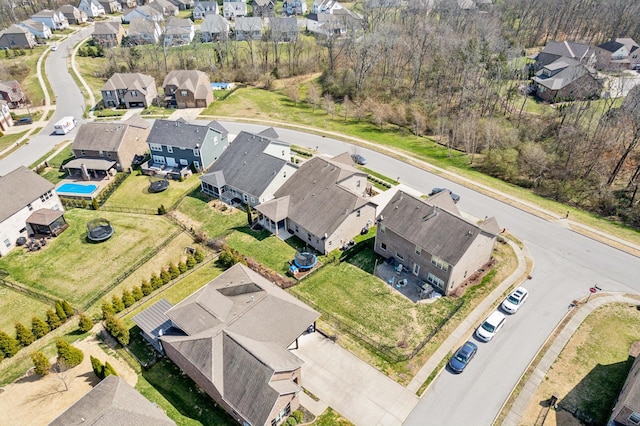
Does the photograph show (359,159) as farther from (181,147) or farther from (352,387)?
(352,387)

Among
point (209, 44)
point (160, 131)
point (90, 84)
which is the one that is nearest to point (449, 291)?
point (160, 131)

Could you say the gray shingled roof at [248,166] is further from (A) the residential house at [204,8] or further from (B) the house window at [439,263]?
(A) the residential house at [204,8]

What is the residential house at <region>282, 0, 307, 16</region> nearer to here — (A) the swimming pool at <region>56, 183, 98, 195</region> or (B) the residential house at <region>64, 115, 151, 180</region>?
(B) the residential house at <region>64, 115, 151, 180</region>

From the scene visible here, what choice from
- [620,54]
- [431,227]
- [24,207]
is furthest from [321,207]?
[620,54]

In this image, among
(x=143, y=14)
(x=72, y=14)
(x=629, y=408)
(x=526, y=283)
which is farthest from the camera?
(x=72, y=14)

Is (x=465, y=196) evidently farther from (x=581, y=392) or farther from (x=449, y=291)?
(x=581, y=392)

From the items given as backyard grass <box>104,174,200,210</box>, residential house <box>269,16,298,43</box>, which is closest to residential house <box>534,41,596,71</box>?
residential house <box>269,16,298,43</box>

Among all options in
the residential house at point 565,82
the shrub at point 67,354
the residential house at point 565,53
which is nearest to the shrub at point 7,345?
the shrub at point 67,354
